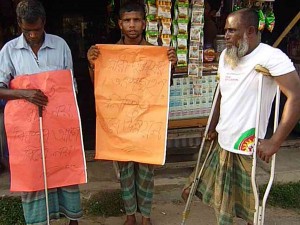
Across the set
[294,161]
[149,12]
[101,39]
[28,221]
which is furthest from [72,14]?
[28,221]

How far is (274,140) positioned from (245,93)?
36cm

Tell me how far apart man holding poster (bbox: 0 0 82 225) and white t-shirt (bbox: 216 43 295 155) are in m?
1.21

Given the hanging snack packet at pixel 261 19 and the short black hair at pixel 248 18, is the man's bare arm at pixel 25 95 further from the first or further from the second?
the hanging snack packet at pixel 261 19

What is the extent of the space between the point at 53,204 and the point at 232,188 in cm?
A: 140

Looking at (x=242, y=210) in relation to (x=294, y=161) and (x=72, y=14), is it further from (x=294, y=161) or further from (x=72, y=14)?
(x=72, y=14)

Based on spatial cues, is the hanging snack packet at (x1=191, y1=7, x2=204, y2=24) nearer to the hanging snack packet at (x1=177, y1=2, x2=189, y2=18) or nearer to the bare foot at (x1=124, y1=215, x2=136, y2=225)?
the hanging snack packet at (x1=177, y1=2, x2=189, y2=18)

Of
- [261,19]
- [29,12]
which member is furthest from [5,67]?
[261,19]

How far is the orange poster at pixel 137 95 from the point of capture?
9.95ft

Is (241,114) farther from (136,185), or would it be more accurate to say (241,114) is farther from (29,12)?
(29,12)

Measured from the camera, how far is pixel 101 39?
7.95 metres

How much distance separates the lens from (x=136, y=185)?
10.9 ft

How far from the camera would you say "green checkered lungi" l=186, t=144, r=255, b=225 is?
2764mm

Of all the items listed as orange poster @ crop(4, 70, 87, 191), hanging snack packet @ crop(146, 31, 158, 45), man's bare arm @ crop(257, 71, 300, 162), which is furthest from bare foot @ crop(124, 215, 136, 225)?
hanging snack packet @ crop(146, 31, 158, 45)

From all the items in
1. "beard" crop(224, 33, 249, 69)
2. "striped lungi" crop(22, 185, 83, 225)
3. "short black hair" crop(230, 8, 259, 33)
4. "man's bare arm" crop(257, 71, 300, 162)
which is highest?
"short black hair" crop(230, 8, 259, 33)
